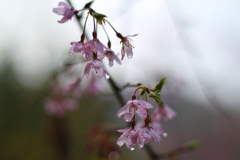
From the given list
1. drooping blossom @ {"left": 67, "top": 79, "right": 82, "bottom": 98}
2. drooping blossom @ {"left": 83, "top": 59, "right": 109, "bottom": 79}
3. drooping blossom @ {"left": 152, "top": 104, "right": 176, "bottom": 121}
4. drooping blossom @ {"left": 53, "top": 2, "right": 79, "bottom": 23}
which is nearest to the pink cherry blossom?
drooping blossom @ {"left": 83, "top": 59, "right": 109, "bottom": 79}

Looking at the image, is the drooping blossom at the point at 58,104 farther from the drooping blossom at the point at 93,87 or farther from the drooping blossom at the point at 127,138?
the drooping blossom at the point at 127,138

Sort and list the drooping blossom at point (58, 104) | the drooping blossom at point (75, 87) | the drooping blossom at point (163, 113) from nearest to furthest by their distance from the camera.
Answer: the drooping blossom at point (163, 113), the drooping blossom at point (75, 87), the drooping blossom at point (58, 104)

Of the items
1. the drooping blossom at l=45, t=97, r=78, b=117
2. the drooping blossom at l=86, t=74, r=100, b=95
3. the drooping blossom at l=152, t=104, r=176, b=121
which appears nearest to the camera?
the drooping blossom at l=152, t=104, r=176, b=121

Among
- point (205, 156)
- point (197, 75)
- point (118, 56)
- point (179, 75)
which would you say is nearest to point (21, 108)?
point (179, 75)

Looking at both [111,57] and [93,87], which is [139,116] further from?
[93,87]

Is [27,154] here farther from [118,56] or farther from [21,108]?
[118,56]

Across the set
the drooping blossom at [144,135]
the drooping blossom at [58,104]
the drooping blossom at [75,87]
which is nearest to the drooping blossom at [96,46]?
the drooping blossom at [144,135]

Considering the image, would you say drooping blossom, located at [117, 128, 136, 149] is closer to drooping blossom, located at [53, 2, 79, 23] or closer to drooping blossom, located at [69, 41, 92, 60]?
drooping blossom, located at [69, 41, 92, 60]

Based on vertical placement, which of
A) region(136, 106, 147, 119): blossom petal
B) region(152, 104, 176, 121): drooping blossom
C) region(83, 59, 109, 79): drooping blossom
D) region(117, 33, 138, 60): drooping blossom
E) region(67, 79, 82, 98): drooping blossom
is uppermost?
region(67, 79, 82, 98): drooping blossom

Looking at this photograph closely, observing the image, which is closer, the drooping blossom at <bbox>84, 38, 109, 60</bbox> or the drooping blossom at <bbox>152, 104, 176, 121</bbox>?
the drooping blossom at <bbox>84, 38, 109, 60</bbox>
